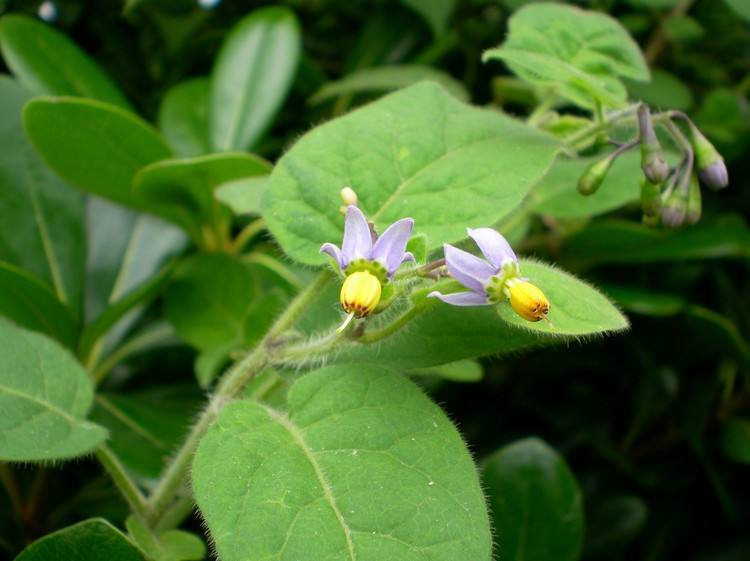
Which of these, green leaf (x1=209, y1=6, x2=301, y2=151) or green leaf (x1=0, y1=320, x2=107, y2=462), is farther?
green leaf (x1=209, y1=6, x2=301, y2=151)

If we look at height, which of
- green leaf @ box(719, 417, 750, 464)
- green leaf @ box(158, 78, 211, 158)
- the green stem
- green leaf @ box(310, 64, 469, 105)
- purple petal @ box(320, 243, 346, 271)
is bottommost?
green leaf @ box(719, 417, 750, 464)

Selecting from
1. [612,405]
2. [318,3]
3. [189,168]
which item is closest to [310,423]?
[189,168]

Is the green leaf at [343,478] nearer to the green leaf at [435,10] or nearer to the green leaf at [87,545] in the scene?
the green leaf at [87,545]

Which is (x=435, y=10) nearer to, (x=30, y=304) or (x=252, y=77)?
(x=252, y=77)

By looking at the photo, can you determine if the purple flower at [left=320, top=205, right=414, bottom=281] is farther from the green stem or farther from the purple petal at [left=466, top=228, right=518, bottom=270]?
the green stem

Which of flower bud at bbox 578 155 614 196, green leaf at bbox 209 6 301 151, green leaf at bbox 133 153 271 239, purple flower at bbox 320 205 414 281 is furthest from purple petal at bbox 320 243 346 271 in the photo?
green leaf at bbox 209 6 301 151

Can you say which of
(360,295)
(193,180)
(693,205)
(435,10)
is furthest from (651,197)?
(435,10)
